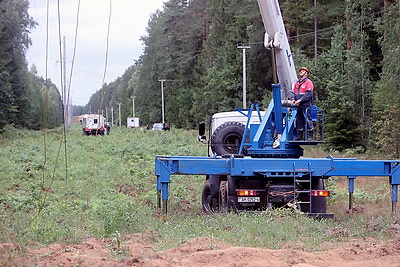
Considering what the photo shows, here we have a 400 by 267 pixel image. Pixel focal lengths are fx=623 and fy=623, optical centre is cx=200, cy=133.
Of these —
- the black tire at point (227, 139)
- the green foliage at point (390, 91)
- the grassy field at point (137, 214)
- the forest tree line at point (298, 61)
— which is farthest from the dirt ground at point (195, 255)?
the green foliage at point (390, 91)

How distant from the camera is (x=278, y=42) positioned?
14.8 metres

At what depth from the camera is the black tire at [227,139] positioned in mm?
16109

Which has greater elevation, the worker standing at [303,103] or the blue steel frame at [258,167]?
the worker standing at [303,103]

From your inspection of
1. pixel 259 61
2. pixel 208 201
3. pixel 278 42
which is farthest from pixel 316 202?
pixel 259 61

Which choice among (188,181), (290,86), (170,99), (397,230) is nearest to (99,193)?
(188,181)

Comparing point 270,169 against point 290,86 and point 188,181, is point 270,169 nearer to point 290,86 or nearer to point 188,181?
point 290,86

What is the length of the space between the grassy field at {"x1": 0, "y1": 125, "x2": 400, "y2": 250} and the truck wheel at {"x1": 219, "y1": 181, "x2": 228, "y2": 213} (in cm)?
60

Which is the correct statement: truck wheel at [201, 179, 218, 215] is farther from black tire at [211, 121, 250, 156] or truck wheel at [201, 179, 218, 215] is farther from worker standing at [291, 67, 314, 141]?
worker standing at [291, 67, 314, 141]

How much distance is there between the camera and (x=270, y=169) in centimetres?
1251

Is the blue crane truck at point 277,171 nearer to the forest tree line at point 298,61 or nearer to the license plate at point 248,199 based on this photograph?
the license plate at point 248,199

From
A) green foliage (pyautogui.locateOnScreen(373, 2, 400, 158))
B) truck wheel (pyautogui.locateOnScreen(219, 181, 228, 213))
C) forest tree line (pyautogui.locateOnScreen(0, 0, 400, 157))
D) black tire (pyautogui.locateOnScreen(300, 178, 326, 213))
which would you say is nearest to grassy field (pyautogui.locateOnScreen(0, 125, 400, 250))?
black tire (pyautogui.locateOnScreen(300, 178, 326, 213))

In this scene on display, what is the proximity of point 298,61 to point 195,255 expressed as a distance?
3591 centimetres

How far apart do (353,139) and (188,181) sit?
15963 mm

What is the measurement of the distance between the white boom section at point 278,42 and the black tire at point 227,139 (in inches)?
69.0
